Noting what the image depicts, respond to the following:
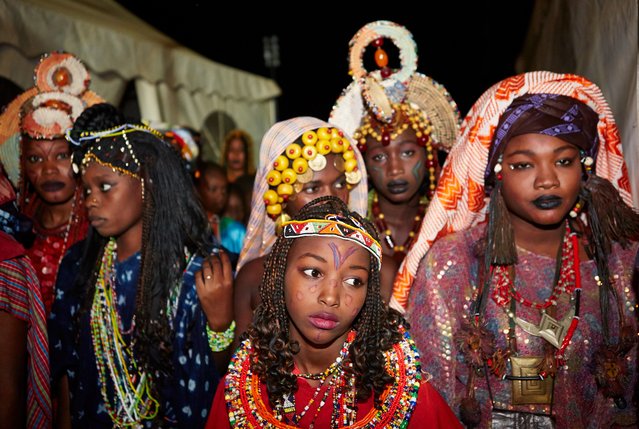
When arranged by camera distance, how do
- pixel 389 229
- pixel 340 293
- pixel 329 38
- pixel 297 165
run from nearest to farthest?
pixel 340 293 < pixel 297 165 < pixel 389 229 < pixel 329 38

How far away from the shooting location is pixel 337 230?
2.32 meters

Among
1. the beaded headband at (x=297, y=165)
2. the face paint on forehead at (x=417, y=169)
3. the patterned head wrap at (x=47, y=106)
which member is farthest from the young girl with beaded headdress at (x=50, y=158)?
the face paint on forehead at (x=417, y=169)

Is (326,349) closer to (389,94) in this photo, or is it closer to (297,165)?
(297,165)

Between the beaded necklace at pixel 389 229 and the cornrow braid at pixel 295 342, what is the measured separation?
166 cm

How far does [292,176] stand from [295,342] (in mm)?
1247

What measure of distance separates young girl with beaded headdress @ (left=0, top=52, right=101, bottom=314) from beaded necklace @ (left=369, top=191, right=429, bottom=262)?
1.83 metres

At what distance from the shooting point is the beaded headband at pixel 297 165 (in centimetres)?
345

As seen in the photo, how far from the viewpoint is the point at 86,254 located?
3377mm

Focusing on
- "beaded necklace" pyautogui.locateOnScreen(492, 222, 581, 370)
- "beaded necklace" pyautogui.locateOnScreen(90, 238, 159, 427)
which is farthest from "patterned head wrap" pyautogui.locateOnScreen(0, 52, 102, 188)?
"beaded necklace" pyautogui.locateOnScreen(492, 222, 581, 370)

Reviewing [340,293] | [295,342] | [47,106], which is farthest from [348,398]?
[47,106]

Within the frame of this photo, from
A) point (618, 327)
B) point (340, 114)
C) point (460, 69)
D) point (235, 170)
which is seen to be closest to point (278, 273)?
point (618, 327)

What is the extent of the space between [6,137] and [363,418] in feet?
10.5

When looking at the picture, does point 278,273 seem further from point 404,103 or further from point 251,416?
point 404,103

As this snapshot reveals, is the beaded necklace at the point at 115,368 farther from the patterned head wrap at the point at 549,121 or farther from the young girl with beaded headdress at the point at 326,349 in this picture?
the patterned head wrap at the point at 549,121
